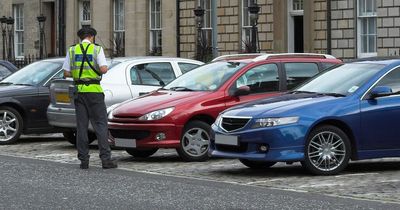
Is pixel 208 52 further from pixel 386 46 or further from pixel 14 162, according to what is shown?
pixel 14 162

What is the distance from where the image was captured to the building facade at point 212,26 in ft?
98.5

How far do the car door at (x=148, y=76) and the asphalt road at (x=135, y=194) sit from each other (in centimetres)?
352

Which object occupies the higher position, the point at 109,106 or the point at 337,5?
the point at 337,5

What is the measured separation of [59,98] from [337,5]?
15.1 metres

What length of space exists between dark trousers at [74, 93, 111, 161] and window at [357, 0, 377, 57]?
17003 mm

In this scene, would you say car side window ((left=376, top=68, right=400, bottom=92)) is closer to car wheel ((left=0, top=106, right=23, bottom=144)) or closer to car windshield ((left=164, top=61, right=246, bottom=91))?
car windshield ((left=164, top=61, right=246, bottom=91))

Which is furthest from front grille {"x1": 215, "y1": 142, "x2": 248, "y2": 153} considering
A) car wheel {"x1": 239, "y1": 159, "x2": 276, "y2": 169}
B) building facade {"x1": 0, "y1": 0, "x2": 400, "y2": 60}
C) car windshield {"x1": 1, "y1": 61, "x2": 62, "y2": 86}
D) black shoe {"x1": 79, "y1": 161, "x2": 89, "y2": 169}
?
building facade {"x1": 0, "y1": 0, "x2": 400, "y2": 60}

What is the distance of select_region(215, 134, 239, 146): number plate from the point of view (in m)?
12.8

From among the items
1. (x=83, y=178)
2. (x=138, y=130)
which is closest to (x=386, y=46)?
(x=138, y=130)

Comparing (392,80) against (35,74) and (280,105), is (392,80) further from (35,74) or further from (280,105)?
A: (35,74)

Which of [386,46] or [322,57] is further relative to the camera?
[386,46]

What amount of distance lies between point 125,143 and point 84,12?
2842cm

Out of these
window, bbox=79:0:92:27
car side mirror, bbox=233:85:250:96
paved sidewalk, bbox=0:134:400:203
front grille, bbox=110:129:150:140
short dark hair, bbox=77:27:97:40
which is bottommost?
paved sidewalk, bbox=0:134:400:203

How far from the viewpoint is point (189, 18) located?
3662 centimetres
